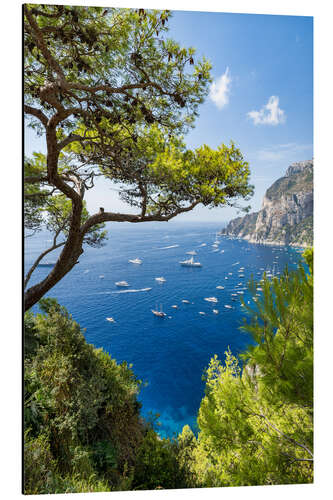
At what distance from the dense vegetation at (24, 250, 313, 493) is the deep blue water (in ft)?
1.10

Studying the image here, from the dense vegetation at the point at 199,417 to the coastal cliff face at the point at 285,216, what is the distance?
15.9 inches

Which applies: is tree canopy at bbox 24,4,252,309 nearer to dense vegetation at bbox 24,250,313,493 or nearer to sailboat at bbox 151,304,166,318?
dense vegetation at bbox 24,250,313,493

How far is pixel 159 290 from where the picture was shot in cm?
320

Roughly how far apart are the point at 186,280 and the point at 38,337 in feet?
6.46

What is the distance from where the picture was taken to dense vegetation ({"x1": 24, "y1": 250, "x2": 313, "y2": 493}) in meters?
1.36

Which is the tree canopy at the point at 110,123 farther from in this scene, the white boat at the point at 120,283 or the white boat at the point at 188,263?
the white boat at the point at 188,263

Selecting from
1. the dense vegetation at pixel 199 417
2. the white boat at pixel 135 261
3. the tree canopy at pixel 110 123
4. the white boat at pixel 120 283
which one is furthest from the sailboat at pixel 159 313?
the tree canopy at pixel 110 123

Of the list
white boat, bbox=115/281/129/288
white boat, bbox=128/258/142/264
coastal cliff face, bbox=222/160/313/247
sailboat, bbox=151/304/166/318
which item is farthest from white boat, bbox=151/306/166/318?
coastal cliff face, bbox=222/160/313/247

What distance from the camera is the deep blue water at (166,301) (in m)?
2.53

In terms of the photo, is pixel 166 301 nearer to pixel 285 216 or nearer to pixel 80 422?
pixel 80 422

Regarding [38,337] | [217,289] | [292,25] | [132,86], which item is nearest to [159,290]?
[217,289]

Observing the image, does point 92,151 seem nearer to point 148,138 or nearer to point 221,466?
point 148,138

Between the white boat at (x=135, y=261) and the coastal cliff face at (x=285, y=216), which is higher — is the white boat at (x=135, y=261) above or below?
Result: below
